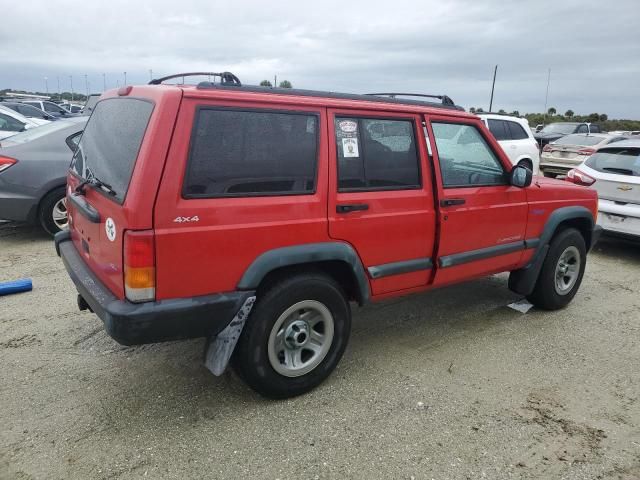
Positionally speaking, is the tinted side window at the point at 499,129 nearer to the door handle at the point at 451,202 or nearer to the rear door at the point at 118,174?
the door handle at the point at 451,202

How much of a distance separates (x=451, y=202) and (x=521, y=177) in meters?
0.75

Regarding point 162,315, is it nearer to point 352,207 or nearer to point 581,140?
point 352,207

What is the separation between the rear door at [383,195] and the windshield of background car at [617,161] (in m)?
4.62

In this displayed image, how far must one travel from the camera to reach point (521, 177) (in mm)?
3895

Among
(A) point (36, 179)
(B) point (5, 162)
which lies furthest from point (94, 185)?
(B) point (5, 162)

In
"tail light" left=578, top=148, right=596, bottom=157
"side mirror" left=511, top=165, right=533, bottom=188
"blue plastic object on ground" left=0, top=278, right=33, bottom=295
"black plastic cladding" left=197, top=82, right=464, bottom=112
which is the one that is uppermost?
"black plastic cladding" left=197, top=82, right=464, bottom=112

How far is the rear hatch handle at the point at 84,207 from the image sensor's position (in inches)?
112

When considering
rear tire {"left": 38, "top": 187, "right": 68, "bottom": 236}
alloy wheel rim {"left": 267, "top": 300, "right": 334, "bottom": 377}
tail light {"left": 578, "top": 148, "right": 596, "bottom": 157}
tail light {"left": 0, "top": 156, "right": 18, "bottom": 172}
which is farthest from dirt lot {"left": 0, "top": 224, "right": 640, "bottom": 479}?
tail light {"left": 578, "top": 148, "right": 596, "bottom": 157}

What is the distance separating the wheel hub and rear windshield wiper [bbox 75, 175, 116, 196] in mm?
1269

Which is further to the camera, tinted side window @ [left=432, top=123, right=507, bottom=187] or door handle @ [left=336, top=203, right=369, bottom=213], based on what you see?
tinted side window @ [left=432, top=123, right=507, bottom=187]

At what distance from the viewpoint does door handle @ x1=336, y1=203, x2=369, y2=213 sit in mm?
3035

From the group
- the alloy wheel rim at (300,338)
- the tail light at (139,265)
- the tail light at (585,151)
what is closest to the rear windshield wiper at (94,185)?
the tail light at (139,265)

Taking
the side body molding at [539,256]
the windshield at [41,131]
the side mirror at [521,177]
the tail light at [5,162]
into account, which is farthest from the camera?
the windshield at [41,131]

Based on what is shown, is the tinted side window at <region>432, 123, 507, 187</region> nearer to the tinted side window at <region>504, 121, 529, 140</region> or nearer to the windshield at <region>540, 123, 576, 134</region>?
the tinted side window at <region>504, 121, 529, 140</region>
